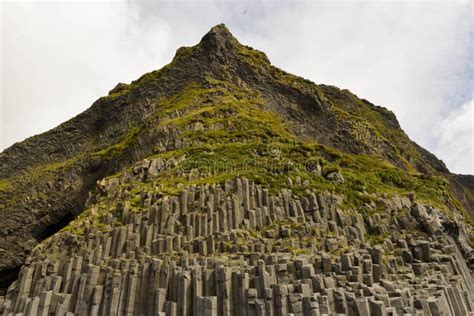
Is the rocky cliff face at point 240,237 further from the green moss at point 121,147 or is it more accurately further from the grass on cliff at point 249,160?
the green moss at point 121,147

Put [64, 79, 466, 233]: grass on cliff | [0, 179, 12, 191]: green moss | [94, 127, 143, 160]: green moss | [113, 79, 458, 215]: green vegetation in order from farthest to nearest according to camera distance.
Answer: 1. [0, 179, 12, 191]: green moss
2. [94, 127, 143, 160]: green moss
3. [113, 79, 458, 215]: green vegetation
4. [64, 79, 466, 233]: grass on cliff

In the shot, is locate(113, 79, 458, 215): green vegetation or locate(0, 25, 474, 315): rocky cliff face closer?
locate(0, 25, 474, 315): rocky cliff face

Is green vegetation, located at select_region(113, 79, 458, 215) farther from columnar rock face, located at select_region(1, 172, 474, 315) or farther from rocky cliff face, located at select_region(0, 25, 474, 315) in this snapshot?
columnar rock face, located at select_region(1, 172, 474, 315)

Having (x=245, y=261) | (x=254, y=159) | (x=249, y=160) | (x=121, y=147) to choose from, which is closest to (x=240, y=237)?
(x=245, y=261)

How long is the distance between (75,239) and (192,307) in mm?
7935

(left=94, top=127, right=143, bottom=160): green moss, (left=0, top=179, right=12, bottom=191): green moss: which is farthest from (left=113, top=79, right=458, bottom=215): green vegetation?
(left=0, top=179, right=12, bottom=191): green moss

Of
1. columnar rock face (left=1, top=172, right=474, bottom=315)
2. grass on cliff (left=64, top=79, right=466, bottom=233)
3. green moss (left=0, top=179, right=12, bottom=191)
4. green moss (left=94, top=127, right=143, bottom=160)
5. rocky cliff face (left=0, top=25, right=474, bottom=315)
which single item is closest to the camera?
columnar rock face (left=1, top=172, right=474, bottom=315)

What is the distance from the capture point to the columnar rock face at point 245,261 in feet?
40.2

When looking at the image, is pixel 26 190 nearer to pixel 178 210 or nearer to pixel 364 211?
pixel 178 210

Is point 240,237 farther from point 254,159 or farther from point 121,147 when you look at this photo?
point 121,147

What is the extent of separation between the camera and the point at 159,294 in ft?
44.4

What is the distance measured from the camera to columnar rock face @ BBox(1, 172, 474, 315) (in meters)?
12.3

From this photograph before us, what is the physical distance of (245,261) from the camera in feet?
47.2

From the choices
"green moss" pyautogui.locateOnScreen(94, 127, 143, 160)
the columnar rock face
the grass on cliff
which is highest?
"green moss" pyautogui.locateOnScreen(94, 127, 143, 160)
